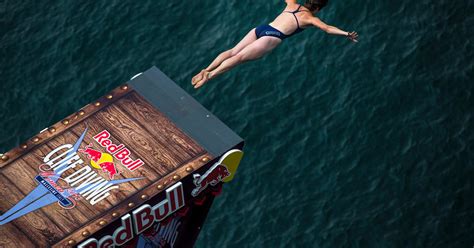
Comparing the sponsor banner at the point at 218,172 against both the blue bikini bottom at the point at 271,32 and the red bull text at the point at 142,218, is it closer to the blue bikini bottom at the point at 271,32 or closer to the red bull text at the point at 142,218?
the red bull text at the point at 142,218

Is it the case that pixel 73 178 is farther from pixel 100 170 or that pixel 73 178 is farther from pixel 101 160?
pixel 101 160

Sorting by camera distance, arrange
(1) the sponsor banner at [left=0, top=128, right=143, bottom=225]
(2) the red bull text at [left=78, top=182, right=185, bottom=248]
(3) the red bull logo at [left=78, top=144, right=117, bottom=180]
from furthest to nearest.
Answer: (3) the red bull logo at [left=78, top=144, right=117, bottom=180] → (1) the sponsor banner at [left=0, top=128, right=143, bottom=225] → (2) the red bull text at [left=78, top=182, right=185, bottom=248]

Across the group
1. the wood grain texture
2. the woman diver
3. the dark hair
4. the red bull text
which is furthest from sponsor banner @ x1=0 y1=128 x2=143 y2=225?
the dark hair

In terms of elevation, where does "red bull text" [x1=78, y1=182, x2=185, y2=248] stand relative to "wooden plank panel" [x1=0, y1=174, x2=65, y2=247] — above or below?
below

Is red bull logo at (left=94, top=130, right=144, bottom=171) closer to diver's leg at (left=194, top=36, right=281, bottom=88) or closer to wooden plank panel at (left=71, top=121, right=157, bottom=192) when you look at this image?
wooden plank panel at (left=71, top=121, right=157, bottom=192)

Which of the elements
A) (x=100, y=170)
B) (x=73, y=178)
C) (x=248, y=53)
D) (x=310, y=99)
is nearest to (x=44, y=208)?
(x=73, y=178)

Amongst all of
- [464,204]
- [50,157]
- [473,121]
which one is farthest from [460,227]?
[50,157]
